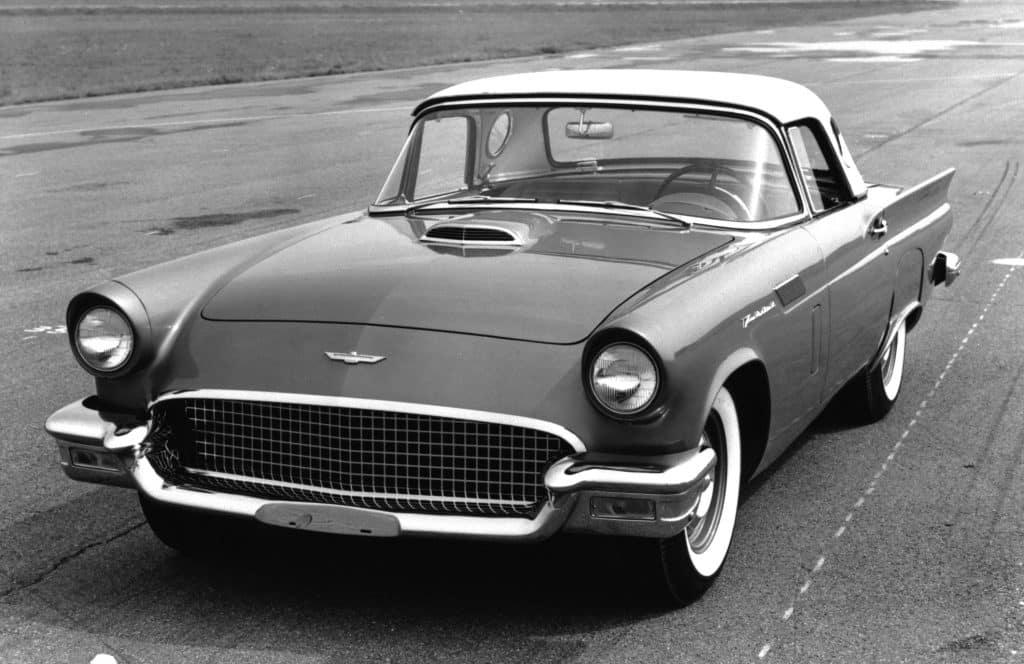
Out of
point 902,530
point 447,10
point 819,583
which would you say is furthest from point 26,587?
point 447,10

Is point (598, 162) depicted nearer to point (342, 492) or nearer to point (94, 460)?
point (342, 492)

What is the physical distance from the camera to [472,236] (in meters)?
4.40

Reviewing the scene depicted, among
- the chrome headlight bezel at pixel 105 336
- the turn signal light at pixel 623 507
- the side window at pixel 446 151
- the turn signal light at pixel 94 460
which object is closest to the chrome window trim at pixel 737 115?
the side window at pixel 446 151

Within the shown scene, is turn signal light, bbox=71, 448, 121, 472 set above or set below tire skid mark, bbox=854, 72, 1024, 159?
above

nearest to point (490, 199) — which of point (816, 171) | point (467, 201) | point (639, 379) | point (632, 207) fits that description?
point (467, 201)

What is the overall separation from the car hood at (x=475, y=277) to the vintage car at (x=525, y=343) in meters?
0.01

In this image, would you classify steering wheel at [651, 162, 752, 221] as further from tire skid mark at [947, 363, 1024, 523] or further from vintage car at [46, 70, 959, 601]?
tire skid mark at [947, 363, 1024, 523]

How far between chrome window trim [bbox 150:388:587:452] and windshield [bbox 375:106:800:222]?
1428 mm

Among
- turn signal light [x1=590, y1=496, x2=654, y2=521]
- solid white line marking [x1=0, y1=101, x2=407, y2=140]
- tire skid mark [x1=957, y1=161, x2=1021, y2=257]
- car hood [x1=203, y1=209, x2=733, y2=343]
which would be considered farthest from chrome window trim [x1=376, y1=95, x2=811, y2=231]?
solid white line marking [x1=0, y1=101, x2=407, y2=140]

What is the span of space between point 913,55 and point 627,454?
3054 cm

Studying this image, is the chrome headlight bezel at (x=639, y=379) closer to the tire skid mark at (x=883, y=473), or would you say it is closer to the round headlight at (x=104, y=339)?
the tire skid mark at (x=883, y=473)

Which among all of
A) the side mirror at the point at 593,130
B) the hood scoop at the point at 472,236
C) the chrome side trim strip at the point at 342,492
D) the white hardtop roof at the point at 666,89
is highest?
the white hardtop roof at the point at 666,89

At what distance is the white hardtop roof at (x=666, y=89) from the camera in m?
4.86

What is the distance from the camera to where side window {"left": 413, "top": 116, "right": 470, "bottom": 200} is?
5.17 m
